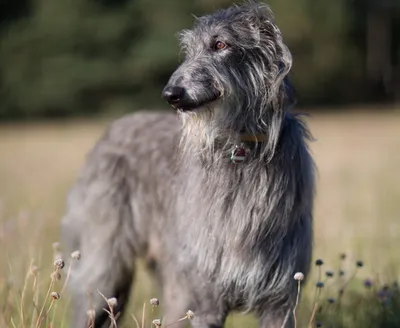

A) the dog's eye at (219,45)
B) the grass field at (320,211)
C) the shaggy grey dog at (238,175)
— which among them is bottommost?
the grass field at (320,211)

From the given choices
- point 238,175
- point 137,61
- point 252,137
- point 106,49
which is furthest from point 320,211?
point 106,49

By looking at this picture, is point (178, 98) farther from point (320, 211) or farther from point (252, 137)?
point (320, 211)

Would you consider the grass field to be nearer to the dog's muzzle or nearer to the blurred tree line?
the dog's muzzle

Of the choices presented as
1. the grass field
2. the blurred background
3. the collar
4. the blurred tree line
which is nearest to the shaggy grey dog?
the collar

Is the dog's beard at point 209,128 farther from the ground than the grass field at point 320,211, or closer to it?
farther from the ground

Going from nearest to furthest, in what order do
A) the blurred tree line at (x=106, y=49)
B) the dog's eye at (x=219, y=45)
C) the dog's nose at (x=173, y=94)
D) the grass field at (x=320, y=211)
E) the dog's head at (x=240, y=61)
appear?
the dog's nose at (x=173, y=94)
the dog's head at (x=240, y=61)
the dog's eye at (x=219, y=45)
the grass field at (x=320, y=211)
the blurred tree line at (x=106, y=49)

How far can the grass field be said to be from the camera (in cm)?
505

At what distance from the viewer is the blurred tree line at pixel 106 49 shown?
98.0 feet

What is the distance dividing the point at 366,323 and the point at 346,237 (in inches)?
113

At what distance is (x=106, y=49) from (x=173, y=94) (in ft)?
90.5

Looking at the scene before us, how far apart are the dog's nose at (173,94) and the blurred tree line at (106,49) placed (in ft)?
85.3

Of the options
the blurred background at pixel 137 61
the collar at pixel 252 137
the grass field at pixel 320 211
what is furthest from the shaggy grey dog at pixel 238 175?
the blurred background at pixel 137 61

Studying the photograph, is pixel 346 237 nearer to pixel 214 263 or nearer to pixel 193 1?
pixel 214 263

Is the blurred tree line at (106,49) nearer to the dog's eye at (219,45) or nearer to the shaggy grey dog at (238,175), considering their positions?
the shaggy grey dog at (238,175)
